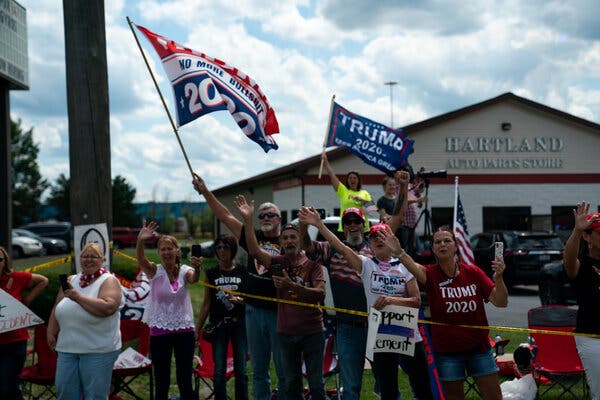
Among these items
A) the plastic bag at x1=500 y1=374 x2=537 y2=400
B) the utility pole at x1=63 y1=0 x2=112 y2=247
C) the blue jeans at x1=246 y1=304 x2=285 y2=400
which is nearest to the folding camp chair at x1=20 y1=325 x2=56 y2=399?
the utility pole at x1=63 y1=0 x2=112 y2=247

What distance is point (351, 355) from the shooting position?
5.74m

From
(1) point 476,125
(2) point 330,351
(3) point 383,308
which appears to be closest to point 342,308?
(3) point 383,308

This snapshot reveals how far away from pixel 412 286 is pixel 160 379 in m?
2.47

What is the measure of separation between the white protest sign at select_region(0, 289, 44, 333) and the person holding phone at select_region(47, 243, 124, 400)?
49cm

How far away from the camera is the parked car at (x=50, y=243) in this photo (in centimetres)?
3983

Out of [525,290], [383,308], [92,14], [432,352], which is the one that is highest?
[92,14]

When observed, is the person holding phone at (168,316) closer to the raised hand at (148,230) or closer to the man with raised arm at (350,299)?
the raised hand at (148,230)

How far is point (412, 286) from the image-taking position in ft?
17.7

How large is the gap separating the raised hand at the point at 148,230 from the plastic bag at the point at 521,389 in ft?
11.4

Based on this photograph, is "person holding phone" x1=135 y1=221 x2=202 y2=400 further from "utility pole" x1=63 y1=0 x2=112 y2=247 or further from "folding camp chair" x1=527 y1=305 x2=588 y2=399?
"folding camp chair" x1=527 y1=305 x2=588 y2=399

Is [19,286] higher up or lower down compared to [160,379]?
higher up

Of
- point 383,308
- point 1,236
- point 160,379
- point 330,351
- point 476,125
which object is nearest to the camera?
point 383,308

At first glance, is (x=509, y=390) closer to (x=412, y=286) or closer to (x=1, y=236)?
(x=412, y=286)

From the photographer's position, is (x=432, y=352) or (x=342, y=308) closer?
(x=432, y=352)
